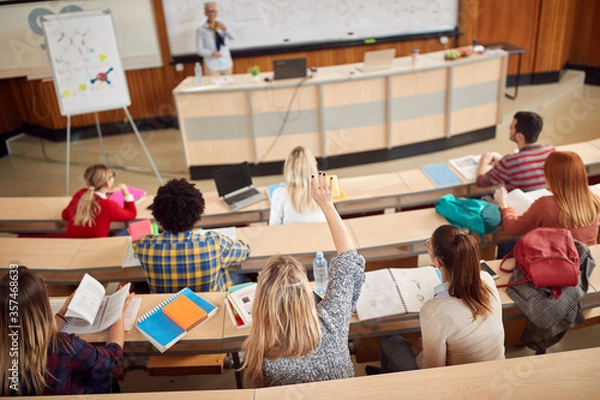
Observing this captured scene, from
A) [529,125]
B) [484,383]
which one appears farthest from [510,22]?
[484,383]

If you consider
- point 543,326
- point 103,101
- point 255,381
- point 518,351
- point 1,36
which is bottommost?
point 518,351

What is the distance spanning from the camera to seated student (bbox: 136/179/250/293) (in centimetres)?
270

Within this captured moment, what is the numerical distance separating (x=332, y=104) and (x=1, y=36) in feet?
14.9

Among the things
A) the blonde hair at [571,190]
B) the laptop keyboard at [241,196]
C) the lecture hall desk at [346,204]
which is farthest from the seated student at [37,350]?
the blonde hair at [571,190]

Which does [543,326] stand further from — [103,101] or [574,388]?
[103,101]

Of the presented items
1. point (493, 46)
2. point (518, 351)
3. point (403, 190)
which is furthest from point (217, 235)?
point (493, 46)

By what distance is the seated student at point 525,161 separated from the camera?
3.57m

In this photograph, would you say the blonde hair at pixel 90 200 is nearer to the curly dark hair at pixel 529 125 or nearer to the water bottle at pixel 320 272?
the water bottle at pixel 320 272

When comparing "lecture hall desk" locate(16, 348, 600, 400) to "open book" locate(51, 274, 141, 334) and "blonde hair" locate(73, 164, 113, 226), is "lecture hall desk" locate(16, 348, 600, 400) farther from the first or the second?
"blonde hair" locate(73, 164, 113, 226)

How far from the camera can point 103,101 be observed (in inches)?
206

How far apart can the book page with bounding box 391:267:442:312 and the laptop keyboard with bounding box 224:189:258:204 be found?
5.18 ft

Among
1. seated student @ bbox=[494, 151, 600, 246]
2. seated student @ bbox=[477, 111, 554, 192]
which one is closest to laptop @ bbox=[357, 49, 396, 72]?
seated student @ bbox=[477, 111, 554, 192]

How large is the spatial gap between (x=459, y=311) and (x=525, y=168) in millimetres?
1900

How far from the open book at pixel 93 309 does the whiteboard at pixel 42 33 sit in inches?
201
